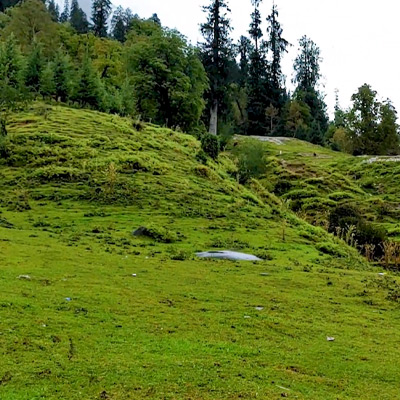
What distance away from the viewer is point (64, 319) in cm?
812

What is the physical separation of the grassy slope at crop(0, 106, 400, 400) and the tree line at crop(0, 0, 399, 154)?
12.6m

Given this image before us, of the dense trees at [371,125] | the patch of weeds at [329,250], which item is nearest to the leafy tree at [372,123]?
the dense trees at [371,125]

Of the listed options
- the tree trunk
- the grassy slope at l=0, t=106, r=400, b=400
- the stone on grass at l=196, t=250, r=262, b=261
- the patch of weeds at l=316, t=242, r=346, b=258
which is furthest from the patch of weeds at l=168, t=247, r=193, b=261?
the tree trunk

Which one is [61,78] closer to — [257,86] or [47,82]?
[47,82]

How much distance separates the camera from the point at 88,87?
4181 centimetres

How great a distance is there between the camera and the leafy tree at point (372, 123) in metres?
67.5

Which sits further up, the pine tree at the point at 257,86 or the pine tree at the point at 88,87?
the pine tree at the point at 257,86

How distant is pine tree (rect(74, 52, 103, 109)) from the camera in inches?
1630

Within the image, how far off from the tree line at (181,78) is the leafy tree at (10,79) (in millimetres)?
90

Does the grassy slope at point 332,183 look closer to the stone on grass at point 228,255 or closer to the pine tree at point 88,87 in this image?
the pine tree at point 88,87

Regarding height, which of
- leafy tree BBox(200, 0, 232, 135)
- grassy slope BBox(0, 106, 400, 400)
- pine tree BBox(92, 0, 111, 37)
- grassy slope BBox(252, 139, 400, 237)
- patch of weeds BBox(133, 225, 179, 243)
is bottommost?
grassy slope BBox(0, 106, 400, 400)

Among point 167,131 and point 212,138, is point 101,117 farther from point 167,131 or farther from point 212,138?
point 212,138

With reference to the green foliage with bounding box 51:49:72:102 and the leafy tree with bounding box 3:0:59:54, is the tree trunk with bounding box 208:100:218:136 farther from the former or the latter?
the green foliage with bounding box 51:49:72:102

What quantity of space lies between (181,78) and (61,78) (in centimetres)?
1019
